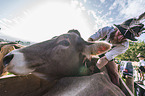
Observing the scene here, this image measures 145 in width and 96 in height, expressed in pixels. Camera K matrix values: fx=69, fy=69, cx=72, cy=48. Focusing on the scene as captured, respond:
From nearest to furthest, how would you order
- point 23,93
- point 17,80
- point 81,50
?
point 23,93, point 17,80, point 81,50

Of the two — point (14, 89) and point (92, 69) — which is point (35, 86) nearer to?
point (14, 89)

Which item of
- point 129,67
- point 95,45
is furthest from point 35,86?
point 129,67

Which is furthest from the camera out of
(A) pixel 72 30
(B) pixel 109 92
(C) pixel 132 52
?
(C) pixel 132 52

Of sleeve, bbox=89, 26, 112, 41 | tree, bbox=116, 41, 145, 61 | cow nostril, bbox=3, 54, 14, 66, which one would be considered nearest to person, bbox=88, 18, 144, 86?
sleeve, bbox=89, 26, 112, 41

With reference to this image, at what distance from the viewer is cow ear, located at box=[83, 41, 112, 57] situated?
60.1 inches

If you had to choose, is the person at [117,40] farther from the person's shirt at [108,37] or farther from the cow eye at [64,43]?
the cow eye at [64,43]

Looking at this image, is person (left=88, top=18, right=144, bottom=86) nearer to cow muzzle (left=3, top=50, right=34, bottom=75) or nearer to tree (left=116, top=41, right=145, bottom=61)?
cow muzzle (left=3, top=50, right=34, bottom=75)

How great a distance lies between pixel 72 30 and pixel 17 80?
174 centimetres

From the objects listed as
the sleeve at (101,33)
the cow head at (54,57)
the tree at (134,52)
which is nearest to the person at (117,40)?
the sleeve at (101,33)

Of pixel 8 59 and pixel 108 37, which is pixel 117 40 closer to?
pixel 108 37

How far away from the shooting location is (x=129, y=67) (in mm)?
3576

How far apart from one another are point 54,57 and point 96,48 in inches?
37.6

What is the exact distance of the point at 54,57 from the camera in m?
1.41

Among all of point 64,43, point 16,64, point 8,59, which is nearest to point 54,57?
point 64,43
